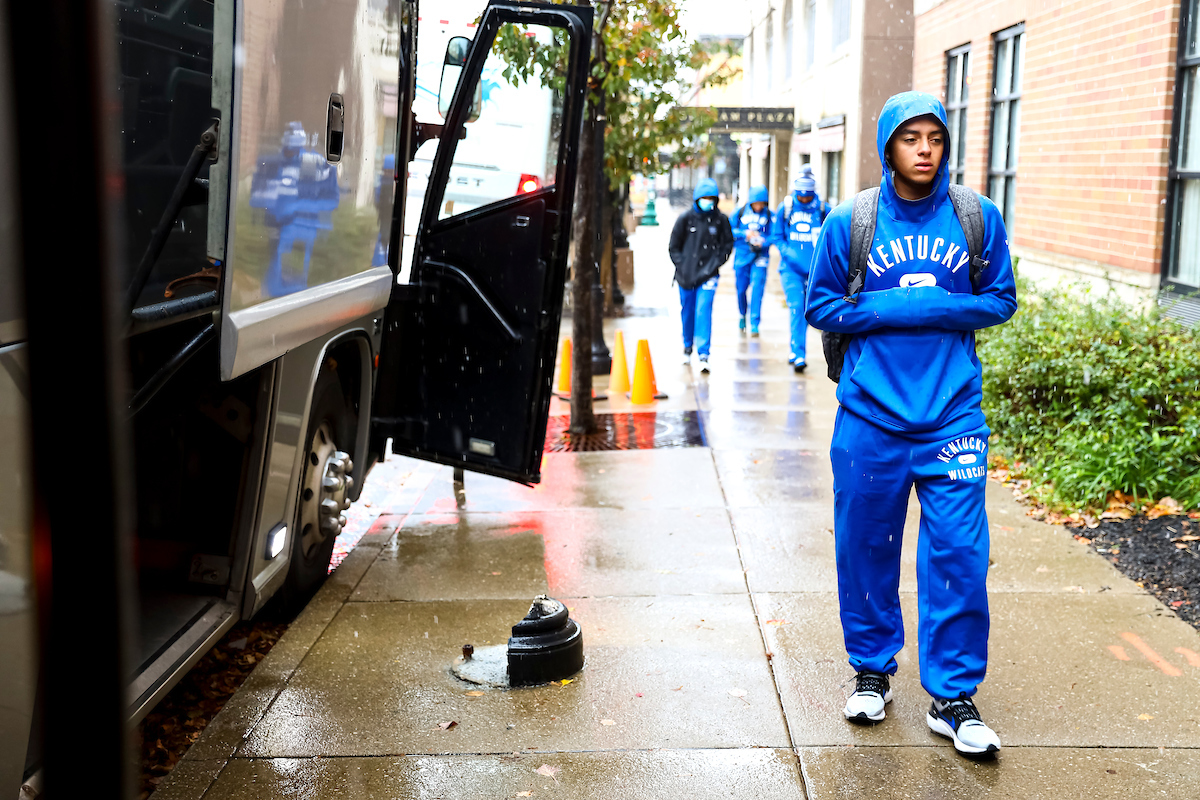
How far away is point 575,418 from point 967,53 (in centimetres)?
825

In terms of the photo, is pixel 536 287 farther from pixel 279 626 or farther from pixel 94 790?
pixel 94 790

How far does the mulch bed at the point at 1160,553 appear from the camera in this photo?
15.8 ft

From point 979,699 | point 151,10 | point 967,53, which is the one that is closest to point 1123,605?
point 979,699

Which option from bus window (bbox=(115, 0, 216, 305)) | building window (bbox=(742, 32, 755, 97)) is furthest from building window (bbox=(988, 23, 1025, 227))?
building window (bbox=(742, 32, 755, 97))

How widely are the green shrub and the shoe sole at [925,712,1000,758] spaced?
286 cm

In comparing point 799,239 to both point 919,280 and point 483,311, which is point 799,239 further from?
point 919,280

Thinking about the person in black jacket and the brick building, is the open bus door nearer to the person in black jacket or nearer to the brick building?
the brick building

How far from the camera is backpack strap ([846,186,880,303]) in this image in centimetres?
355

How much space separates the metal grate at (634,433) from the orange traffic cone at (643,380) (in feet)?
1.20

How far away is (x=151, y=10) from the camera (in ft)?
17.0

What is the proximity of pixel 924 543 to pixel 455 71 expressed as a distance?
10.9 feet

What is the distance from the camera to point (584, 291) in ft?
27.7

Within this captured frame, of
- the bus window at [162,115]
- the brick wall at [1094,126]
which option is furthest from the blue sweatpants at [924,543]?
the brick wall at [1094,126]

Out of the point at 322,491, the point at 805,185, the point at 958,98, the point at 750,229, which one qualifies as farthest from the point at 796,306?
the point at 322,491
